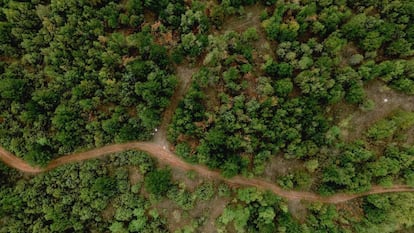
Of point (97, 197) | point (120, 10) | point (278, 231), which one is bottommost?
point (278, 231)

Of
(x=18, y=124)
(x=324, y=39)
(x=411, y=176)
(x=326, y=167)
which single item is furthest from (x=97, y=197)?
(x=411, y=176)

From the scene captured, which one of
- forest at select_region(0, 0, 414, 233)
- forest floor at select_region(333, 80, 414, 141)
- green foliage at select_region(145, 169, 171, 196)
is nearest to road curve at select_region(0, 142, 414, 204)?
forest at select_region(0, 0, 414, 233)

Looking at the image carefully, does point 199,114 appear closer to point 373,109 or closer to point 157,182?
point 157,182

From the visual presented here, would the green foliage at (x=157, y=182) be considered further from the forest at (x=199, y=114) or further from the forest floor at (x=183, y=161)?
the forest floor at (x=183, y=161)

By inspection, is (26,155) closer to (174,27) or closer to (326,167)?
(174,27)

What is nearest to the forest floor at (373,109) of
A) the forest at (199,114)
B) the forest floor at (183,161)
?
the forest floor at (183,161)

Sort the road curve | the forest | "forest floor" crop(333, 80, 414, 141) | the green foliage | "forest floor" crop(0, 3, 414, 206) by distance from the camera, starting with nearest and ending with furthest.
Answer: the green foliage → the forest → "forest floor" crop(0, 3, 414, 206) → the road curve → "forest floor" crop(333, 80, 414, 141)

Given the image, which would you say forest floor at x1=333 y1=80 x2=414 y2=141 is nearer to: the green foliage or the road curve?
the road curve

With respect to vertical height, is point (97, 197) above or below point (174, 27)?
below
